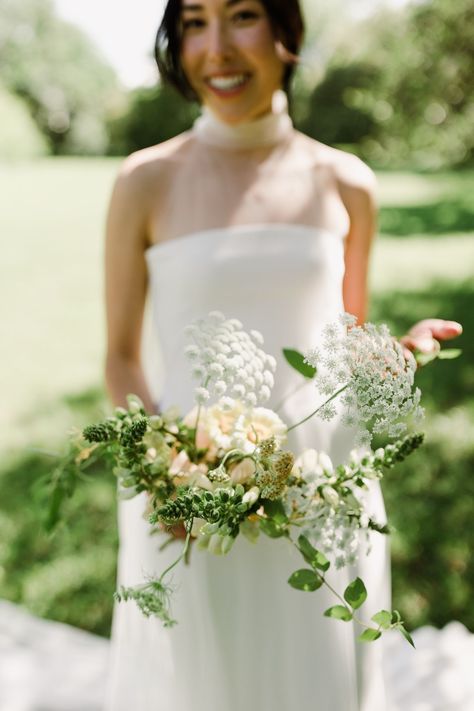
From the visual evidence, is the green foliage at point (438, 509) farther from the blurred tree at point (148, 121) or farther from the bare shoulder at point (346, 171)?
the blurred tree at point (148, 121)

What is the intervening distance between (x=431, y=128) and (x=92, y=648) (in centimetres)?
728

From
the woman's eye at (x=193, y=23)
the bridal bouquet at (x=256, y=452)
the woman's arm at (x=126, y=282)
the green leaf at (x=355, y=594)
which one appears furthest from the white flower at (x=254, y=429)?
the woman's eye at (x=193, y=23)

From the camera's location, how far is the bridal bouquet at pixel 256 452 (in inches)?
37.8

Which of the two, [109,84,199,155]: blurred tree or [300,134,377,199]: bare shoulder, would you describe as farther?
[109,84,199,155]: blurred tree

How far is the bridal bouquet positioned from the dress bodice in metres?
0.55

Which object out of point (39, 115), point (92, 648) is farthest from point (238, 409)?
point (39, 115)

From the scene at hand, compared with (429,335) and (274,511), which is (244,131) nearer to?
(429,335)

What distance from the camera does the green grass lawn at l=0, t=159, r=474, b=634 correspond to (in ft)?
11.1

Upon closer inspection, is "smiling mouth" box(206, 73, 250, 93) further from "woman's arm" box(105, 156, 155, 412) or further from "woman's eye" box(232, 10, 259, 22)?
"woman's arm" box(105, 156, 155, 412)

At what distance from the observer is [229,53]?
1.70 meters

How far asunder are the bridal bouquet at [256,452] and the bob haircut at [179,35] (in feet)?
3.02

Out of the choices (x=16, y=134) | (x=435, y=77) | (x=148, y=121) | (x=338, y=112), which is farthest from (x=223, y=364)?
(x=148, y=121)

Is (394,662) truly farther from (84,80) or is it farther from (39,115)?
(84,80)

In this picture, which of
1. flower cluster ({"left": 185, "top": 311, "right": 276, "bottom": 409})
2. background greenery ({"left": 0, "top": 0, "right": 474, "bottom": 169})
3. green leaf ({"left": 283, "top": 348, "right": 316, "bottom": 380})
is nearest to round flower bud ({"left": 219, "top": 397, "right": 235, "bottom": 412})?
flower cluster ({"left": 185, "top": 311, "right": 276, "bottom": 409})
